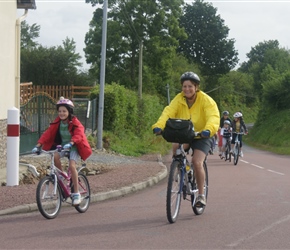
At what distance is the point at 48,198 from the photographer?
8.95m

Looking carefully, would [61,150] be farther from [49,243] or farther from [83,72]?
[83,72]

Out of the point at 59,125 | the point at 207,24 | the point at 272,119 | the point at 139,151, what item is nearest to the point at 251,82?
the point at 207,24

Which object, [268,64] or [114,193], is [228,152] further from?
[268,64]

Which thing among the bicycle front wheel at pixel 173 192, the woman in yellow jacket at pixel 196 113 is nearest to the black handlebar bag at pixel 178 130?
the woman in yellow jacket at pixel 196 113

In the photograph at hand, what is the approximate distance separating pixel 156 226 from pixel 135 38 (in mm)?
42323

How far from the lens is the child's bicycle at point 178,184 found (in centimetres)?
834

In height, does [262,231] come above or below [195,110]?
below

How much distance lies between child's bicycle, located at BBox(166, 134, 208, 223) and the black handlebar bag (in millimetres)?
305

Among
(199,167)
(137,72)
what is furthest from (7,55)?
(137,72)

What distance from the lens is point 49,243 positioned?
24.0ft

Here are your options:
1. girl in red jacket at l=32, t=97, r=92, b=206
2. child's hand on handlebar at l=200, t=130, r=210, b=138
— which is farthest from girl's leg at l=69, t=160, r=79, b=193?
child's hand on handlebar at l=200, t=130, r=210, b=138

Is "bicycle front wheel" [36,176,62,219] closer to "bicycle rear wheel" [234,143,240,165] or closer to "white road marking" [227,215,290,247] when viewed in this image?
"white road marking" [227,215,290,247]

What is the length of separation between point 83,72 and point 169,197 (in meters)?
50.6

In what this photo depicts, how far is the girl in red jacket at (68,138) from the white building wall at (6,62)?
592 cm
